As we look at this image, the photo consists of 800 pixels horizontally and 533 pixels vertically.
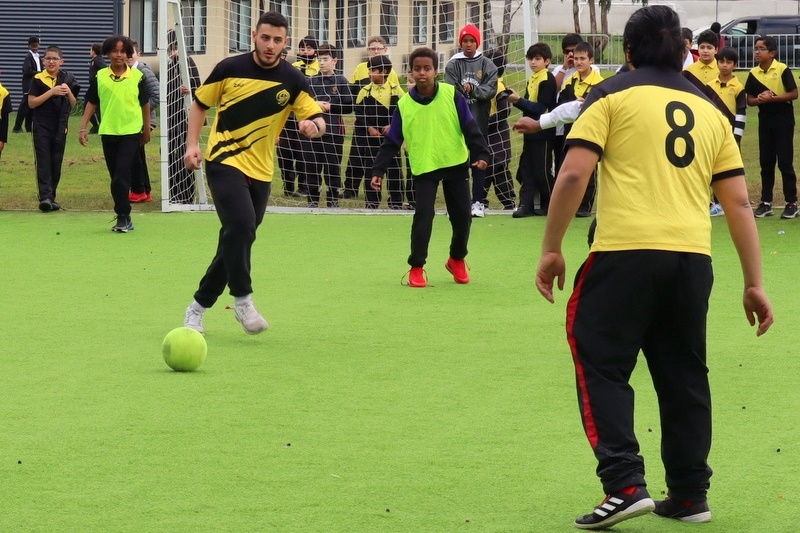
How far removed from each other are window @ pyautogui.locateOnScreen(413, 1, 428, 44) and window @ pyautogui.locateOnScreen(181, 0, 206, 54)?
2.93 metres

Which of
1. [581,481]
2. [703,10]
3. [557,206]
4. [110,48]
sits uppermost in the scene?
[703,10]

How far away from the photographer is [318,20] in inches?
725

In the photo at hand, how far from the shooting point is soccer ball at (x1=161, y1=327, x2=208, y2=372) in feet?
23.2

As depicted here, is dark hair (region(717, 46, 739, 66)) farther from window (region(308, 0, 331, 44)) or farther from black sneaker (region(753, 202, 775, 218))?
window (region(308, 0, 331, 44))

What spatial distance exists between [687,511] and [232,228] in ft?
13.2

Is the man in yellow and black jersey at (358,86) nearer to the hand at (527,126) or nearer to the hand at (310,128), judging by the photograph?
the hand at (310,128)

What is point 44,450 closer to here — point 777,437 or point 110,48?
point 777,437

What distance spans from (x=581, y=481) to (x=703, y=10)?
44.7 meters

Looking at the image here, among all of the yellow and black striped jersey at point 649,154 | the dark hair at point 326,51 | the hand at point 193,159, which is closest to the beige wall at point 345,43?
the dark hair at point 326,51

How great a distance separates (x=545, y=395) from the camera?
6.62 meters

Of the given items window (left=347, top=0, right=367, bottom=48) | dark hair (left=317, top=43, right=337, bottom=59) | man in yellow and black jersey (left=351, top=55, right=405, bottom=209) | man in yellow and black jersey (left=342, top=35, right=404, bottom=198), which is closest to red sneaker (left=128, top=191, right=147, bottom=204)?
man in yellow and black jersey (left=342, top=35, right=404, bottom=198)

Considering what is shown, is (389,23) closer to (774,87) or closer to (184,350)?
(774,87)

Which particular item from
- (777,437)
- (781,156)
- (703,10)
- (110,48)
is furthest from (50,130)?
(703,10)

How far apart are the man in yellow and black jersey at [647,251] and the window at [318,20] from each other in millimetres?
13742
